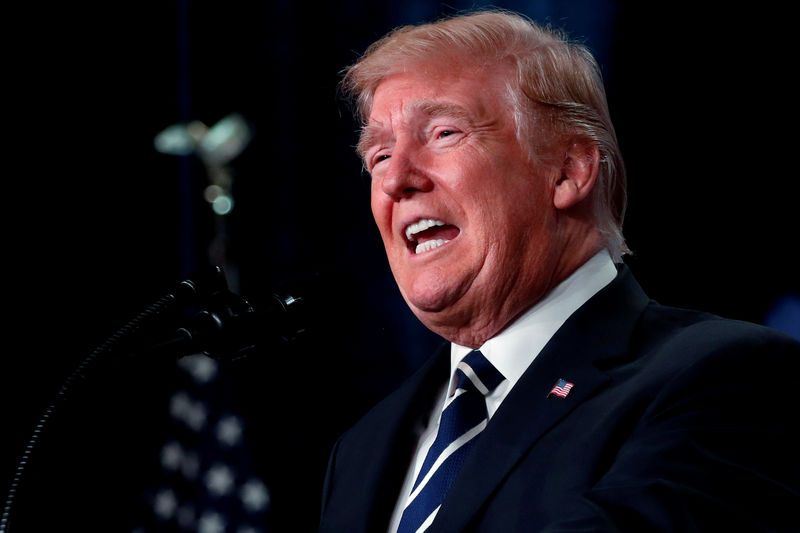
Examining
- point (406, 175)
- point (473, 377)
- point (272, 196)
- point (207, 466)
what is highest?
point (272, 196)

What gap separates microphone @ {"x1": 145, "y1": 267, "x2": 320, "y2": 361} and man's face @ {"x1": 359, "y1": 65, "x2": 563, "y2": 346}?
32 cm

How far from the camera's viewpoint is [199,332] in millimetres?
1394

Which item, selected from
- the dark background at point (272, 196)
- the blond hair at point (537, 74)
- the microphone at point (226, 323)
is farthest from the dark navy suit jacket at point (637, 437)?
the dark background at point (272, 196)

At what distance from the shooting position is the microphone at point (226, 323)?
Answer: 4.57 ft

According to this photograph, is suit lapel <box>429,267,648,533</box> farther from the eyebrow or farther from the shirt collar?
the eyebrow

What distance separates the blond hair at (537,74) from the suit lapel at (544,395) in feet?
0.90

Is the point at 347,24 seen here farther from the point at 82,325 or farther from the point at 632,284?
the point at 632,284

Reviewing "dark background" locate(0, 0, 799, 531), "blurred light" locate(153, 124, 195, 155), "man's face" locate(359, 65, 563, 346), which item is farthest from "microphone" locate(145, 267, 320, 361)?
"blurred light" locate(153, 124, 195, 155)

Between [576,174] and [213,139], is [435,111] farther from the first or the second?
[213,139]

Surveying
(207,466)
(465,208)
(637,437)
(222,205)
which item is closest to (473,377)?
(465,208)

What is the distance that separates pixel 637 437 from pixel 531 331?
17.5 inches

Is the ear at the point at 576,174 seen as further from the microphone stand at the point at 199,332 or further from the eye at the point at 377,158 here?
the microphone stand at the point at 199,332

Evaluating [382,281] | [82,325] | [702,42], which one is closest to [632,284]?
[702,42]

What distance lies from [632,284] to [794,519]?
0.63 meters
